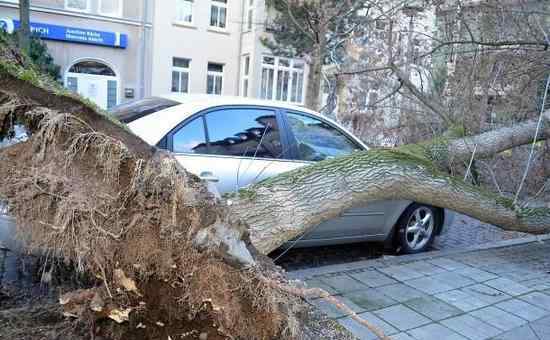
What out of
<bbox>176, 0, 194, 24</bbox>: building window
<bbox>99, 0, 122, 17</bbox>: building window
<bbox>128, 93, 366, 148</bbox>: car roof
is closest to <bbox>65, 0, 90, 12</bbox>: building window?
<bbox>99, 0, 122, 17</bbox>: building window

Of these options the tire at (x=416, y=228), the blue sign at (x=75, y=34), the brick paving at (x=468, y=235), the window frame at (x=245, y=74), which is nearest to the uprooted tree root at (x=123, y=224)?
the tire at (x=416, y=228)

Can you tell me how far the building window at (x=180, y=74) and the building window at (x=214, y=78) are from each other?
1.11 m

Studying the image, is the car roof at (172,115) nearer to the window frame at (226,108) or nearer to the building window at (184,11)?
the window frame at (226,108)

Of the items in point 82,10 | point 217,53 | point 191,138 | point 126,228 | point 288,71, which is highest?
point 82,10

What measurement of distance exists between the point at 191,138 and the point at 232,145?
425 millimetres

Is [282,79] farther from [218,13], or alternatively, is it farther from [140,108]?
[140,108]

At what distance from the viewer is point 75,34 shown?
18391mm

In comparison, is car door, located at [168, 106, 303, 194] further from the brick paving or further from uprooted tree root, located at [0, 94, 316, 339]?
the brick paving

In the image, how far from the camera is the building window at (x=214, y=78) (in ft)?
72.4

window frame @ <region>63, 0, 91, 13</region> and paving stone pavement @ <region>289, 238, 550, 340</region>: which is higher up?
window frame @ <region>63, 0, 91, 13</region>

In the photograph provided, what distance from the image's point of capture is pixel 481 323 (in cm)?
399

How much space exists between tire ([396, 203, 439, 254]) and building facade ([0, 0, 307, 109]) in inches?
542

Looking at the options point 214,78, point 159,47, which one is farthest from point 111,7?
point 214,78

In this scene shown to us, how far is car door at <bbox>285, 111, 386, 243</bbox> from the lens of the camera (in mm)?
4992
